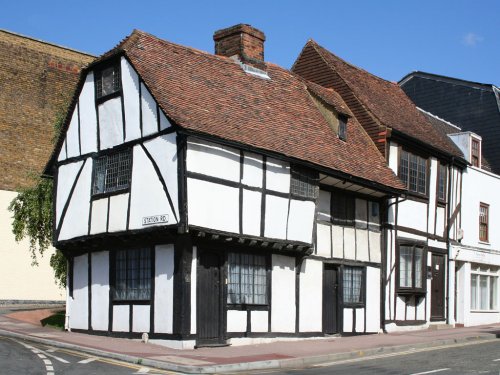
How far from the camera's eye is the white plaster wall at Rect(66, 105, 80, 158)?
2223cm

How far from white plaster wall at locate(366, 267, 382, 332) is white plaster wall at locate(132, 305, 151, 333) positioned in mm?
8156

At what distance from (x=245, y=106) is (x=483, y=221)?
14.5 metres

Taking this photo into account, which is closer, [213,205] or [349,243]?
[213,205]

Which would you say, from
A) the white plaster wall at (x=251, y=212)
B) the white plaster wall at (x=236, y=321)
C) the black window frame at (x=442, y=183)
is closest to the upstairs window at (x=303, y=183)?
the white plaster wall at (x=251, y=212)

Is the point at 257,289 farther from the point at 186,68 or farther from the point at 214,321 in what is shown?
the point at 186,68

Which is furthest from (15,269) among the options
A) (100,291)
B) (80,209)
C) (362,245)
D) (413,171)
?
(413,171)

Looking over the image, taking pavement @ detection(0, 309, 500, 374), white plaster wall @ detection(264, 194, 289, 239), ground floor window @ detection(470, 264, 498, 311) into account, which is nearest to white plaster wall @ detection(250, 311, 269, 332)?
pavement @ detection(0, 309, 500, 374)

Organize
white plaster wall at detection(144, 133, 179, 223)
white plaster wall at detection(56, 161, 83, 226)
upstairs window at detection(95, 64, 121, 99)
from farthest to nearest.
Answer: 1. white plaster wall at detection(56, 161, 83, 226)
2. upstairs window at detection(95, 64, 121, 99)
3. white plaster wall at detection(144, 133, 179, 223)

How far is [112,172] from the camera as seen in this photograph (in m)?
20.6

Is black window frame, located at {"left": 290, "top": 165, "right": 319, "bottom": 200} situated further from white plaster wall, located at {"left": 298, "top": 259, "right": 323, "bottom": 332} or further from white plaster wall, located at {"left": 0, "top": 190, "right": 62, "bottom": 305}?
white plaster wall, located at {"left": 0, "top": 190, "right": 62, "bottom": 305}

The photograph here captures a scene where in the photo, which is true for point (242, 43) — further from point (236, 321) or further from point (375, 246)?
point (236, 321)

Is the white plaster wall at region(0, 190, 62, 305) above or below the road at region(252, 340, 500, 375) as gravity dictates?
above

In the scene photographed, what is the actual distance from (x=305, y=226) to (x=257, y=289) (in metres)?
2.31

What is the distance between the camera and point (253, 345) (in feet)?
64.3
